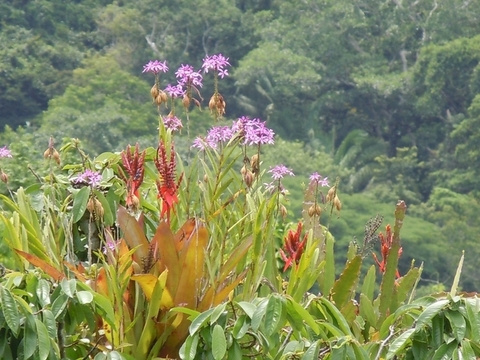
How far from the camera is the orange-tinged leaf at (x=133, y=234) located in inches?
82.6

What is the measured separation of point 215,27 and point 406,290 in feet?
83.0

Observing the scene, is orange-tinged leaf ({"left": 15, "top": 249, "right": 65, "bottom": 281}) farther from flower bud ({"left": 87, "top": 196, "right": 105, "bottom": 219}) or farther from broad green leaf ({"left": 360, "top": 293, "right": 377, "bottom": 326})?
broad green leaf ({"left": 360, "top": 293, "right": 377, "bottom": 326})

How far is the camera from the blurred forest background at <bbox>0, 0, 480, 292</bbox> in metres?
23.1

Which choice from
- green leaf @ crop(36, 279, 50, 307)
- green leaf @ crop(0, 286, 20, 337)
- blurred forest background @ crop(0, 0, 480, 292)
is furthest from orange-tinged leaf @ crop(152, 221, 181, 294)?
blurred forest background @ crop(0, 0, 480, 292)

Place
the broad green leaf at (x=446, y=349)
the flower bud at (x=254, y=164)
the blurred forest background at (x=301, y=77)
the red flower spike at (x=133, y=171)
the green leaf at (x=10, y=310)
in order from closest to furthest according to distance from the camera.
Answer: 1. the green leaf at (x=10, y=310)
2. the broad green leaf at (x=446, y=349)
3. the red flower spike at (x=133, y=171)
4. the flower bud at (x=254, y=164)
5. the blurred forest background at (x=301, y=77)

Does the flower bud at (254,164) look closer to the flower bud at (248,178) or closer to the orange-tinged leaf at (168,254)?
the flower bud at (248,178)

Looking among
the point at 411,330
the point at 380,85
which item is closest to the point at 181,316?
the point at 411,330

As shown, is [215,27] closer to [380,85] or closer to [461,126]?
[380,85]

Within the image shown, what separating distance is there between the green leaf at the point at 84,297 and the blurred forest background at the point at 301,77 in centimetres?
2015

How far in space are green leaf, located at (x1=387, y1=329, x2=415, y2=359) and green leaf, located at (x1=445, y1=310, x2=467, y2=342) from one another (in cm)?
7

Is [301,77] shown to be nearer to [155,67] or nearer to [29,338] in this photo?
[155,67]

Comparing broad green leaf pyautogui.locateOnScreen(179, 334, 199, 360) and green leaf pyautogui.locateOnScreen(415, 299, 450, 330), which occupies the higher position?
green leaf pyautogui.locateOnScreen(415, 299, 450, 330)

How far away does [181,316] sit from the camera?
2.11 m

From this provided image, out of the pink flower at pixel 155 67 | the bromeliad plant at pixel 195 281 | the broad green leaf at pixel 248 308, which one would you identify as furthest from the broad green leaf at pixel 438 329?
the pink flower at pixel 155 67
